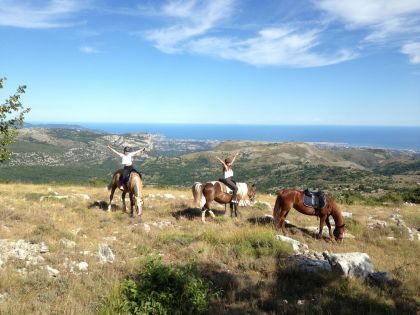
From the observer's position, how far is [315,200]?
Answer: 16.8m

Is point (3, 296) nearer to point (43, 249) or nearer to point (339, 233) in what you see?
point (43, 249)

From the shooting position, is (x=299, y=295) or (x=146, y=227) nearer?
(x=299, y=295)

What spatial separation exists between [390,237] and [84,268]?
12.7 m

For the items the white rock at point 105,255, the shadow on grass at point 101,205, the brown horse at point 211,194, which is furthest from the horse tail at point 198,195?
the white rock at point 105,255

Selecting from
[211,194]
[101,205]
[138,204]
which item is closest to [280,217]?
[211,194]

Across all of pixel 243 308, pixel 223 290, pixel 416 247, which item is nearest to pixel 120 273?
pixel 223 290

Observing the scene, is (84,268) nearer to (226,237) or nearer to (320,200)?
(226,237)

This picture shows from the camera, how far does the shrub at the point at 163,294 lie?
7.19 m

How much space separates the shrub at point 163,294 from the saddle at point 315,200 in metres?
9.75

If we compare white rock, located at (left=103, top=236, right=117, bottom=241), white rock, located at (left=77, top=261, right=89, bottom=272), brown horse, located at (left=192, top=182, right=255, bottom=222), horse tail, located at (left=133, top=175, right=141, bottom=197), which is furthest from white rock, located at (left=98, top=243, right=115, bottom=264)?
brown horse, located at (left=192, top=182, right=255, bottom=222)

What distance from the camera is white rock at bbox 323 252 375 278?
31.8 feet

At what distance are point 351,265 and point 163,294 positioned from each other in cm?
516

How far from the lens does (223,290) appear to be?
8.54 meters

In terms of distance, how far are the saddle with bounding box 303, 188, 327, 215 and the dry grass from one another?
126 centimetres
